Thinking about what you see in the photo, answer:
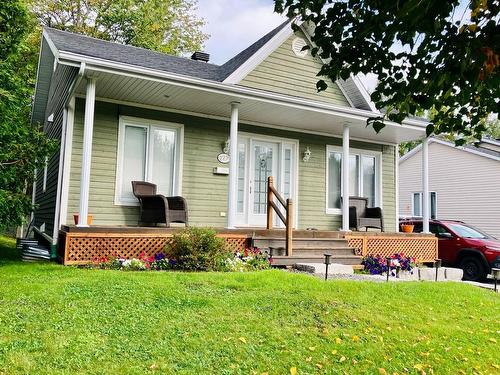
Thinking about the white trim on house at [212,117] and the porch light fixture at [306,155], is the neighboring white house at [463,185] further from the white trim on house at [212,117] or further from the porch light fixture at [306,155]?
the porch light fixture at [306,155]

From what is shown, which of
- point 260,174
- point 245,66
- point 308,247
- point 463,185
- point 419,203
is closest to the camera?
point 308,247

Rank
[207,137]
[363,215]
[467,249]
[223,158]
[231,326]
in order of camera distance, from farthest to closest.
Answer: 1. [467,249]
2. [363,215]
3. [223,158]
4. [207,137]
5. [231,326]

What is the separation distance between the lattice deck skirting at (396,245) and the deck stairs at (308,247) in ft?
1.23

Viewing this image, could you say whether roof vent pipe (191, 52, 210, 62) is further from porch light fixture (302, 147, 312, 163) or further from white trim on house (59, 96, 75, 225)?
white trim on house (59, 96, 75, 225)

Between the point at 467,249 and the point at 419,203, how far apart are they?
29.7ft

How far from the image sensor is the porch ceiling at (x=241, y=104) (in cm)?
804

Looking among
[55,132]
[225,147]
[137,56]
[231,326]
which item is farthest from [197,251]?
[55,132]

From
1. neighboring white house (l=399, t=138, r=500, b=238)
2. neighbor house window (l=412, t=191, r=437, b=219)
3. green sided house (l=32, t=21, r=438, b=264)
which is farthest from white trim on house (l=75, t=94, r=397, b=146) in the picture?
neighbor house window (l=412, t=191, r=437, b=219)

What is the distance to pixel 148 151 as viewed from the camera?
916 centimetres

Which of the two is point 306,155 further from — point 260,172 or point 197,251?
point 197,251

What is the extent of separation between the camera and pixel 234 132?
339 inches

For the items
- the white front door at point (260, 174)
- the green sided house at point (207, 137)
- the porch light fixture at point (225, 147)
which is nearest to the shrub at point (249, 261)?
the green sided house at point (207, 137)

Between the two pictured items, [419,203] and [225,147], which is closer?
[225,147]

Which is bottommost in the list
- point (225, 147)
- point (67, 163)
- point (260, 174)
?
point (67, 163)
